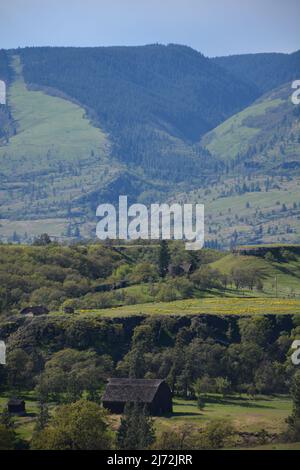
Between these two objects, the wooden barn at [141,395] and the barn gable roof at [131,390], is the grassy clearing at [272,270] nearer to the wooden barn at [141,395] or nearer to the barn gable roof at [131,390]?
the barn gable roof at [131,390]

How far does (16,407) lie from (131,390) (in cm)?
1068

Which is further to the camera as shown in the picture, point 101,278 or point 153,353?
point 101,278

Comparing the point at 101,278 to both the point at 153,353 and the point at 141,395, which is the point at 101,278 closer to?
the point at 153,353

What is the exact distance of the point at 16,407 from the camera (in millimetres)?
96500

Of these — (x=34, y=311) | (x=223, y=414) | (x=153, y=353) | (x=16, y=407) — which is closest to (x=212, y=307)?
(x=153, y=353)

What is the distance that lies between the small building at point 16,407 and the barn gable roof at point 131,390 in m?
7.35

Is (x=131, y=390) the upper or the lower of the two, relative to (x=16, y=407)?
upper

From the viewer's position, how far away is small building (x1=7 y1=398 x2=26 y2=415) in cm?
9619

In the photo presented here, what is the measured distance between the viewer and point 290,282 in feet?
579

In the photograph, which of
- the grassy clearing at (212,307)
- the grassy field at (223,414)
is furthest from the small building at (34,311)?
the grassy field at (223,414)

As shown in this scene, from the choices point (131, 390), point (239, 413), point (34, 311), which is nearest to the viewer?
point (239, 413)

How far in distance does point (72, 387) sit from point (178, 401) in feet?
35.7

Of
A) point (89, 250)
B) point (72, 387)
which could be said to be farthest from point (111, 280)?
point (72, 387)

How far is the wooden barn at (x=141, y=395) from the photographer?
97.6m
